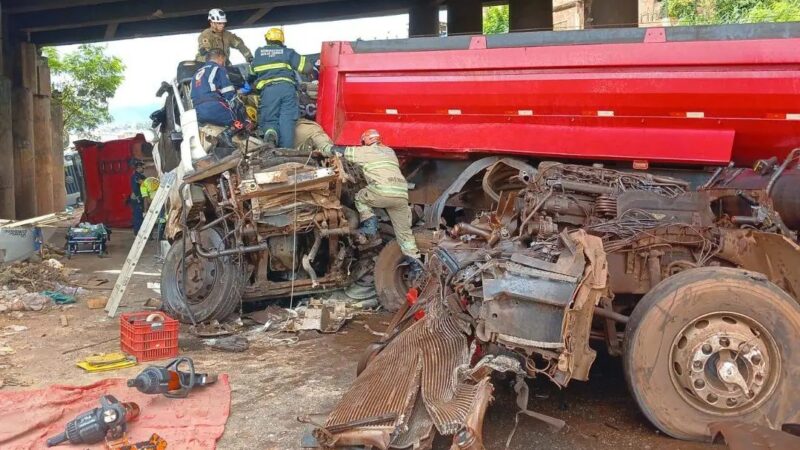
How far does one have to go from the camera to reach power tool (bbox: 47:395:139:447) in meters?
3.57

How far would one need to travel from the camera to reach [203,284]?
20.3 feet

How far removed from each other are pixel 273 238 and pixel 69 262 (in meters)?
5.00

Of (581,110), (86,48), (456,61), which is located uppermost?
(86,48)

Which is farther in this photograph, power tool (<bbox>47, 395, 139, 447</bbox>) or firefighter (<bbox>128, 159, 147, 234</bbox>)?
firefighter (<bbox>128, 159, 147, 234</bbox>)

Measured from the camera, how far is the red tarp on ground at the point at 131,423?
12.1 feet

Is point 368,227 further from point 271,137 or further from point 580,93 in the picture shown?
point 580,93

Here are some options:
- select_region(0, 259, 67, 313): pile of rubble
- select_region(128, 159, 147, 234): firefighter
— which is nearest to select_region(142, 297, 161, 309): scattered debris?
select_region(0, 259, 67, 313): pile of rubble

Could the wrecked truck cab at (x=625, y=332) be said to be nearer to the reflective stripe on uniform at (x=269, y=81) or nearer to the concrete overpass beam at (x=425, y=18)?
the reflective stripe on uniform at (x=269, y=81)

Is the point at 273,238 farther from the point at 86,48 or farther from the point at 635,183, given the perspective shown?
the point at 86,48

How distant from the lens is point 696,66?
579 cm

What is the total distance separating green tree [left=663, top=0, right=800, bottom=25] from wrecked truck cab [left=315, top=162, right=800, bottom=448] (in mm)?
10988

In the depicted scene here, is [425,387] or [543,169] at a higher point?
[543,169]

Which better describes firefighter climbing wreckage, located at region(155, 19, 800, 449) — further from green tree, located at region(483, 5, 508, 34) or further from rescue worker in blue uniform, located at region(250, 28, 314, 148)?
green tree, located at region(483, 5, 508, 34)

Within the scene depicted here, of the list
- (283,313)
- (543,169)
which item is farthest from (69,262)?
(543,169)
